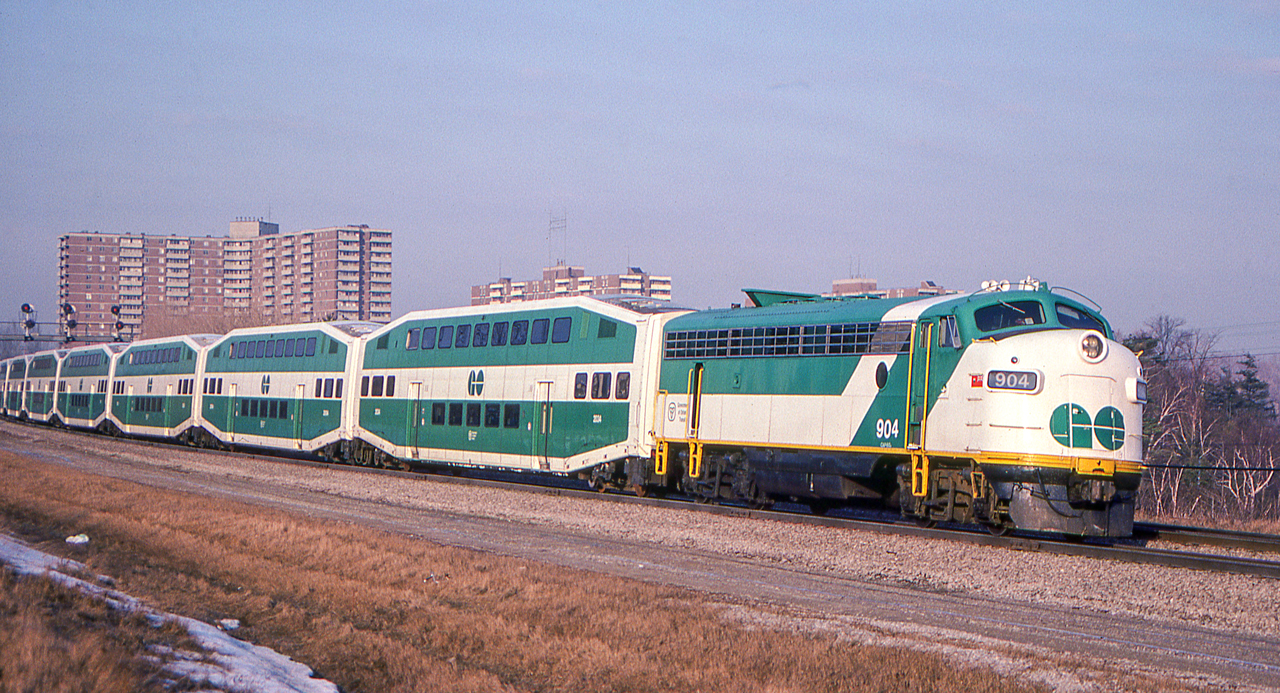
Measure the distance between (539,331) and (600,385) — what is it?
328 centimetres

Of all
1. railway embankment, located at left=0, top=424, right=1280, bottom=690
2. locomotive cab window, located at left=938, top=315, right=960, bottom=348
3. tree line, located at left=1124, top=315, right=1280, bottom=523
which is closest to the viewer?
railway embankment, located at left=0, top=424, right=1280, bottom=690

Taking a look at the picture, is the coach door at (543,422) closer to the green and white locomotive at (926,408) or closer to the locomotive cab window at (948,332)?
the green and white locomotive at (926,408)

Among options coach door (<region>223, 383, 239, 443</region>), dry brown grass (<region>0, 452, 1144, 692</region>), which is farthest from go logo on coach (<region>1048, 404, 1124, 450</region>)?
coach door (<region>223, 383, 239, 443</region>)

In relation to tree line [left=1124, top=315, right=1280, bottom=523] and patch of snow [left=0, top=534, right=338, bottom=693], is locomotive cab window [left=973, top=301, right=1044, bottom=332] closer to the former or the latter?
patch of snow [left=0, top=534, right=338, bottom=693]

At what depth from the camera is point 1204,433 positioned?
58.7m

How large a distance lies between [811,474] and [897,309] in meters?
3.74

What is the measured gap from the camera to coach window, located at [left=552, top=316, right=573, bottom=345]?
92.6 ft

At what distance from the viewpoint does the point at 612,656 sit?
10.3 metres

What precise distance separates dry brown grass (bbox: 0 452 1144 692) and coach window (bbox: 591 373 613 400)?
8939mm

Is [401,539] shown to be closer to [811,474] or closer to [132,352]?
[811,474]

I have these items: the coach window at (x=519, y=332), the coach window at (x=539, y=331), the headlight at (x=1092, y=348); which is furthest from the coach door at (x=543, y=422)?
the headlight at (x=1092, y=348)

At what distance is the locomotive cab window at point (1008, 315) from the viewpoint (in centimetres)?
1811

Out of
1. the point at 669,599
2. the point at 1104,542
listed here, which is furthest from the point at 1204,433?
the point at 669,599

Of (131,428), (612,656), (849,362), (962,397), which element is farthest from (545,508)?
(131,428)
